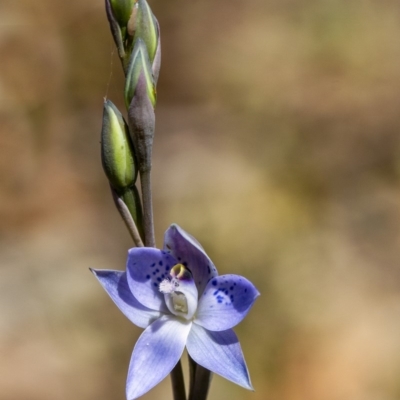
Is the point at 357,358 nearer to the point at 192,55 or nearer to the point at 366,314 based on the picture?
the point at 366,314

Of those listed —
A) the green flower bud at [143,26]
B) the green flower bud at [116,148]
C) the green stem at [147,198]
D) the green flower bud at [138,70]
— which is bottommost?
the green stem at [147,198]

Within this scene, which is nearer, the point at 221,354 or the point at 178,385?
the point at 221,354

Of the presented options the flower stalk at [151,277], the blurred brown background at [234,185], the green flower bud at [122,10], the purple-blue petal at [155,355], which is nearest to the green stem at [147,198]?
the flower stalk at [151,277]

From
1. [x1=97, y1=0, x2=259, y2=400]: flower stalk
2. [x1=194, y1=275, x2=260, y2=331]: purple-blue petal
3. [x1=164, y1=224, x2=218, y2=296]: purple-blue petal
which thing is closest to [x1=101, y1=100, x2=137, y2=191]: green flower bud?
[x1=97, y1=0, x2=259, y2=400]: flower stalk

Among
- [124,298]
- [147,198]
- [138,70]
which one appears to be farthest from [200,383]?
[138,70]

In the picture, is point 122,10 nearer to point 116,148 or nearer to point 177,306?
point 116,148

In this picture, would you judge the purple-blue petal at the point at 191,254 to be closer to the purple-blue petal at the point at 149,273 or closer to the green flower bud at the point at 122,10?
the purple-blue petal at the point at 149,273

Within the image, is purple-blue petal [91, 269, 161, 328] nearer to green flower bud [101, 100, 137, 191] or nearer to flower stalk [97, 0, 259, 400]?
flower stalk [97, 0, 259, 400]
